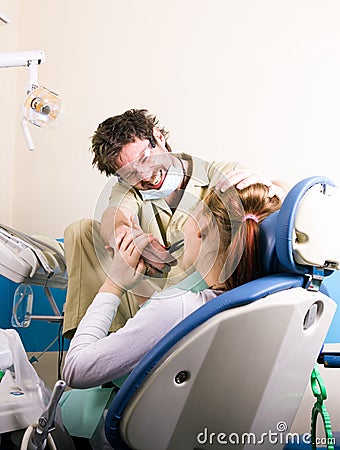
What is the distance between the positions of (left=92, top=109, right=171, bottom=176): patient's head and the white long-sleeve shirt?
1.84ft

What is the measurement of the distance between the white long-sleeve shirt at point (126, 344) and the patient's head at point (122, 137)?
56 centimetres

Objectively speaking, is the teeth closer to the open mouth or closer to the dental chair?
the open mouth

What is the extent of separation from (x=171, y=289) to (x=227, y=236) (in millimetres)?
177

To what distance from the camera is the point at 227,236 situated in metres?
1.37

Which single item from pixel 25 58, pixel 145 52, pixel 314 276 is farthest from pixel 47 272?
pixel 145 52

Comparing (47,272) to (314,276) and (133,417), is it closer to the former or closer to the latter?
(133,417)

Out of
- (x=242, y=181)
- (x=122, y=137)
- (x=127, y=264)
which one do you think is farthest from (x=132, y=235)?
(x=122, y=137)

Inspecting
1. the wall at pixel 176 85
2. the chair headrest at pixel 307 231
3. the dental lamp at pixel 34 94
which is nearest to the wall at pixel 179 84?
the wall at pixel 176 85

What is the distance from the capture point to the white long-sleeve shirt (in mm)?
1312

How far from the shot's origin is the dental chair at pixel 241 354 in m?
1.20

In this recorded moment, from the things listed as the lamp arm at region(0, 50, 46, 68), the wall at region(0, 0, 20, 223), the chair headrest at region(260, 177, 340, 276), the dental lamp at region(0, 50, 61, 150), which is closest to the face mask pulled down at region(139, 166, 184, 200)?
the chair headrest at region(260, 177, 340, 276)

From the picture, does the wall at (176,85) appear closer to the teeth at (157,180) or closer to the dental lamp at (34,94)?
the dental lamp at (34,94)

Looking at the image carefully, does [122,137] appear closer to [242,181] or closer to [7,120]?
[242,181]

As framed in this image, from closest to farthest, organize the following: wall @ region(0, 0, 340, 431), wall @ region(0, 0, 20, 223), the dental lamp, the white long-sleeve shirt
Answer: the white long-sleeve shirt, the dental lamp, wall @ region(0, 0, 340, 431), wall @ region(0, 0, 20, 223)
